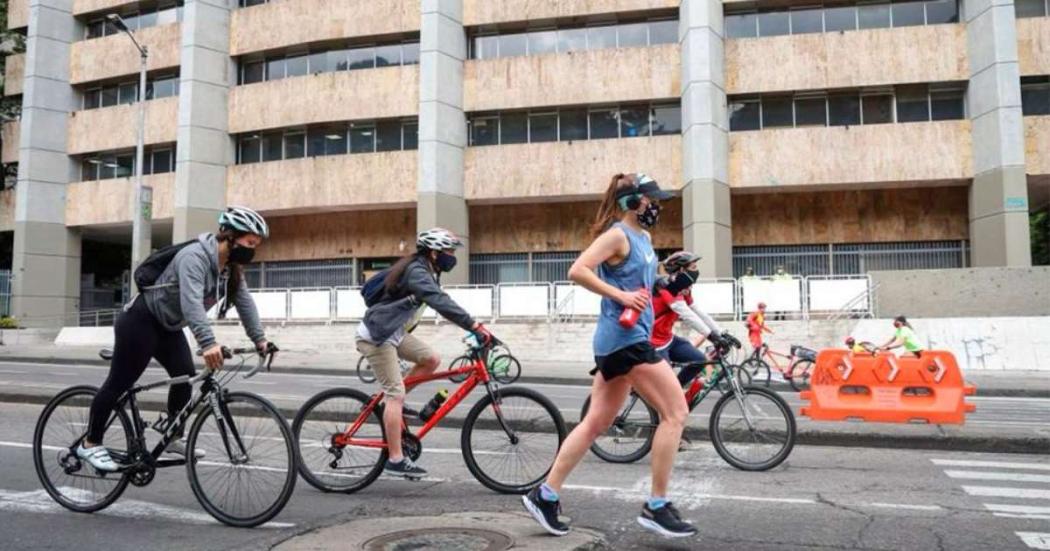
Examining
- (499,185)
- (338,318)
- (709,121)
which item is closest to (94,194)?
(338,318)

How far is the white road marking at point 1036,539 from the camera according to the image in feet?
13.9

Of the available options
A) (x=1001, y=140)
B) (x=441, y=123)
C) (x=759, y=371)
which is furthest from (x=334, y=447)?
(x=1001, y=140)

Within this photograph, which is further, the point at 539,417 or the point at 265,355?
the point at 539,417

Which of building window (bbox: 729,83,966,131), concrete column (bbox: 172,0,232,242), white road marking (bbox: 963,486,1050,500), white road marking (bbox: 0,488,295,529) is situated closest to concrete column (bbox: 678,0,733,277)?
building window (bbox: 729,83,966,131)

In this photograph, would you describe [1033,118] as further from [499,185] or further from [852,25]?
[499,185]

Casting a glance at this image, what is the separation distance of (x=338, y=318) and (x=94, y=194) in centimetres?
1501

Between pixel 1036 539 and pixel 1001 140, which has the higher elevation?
pixel 1001 140

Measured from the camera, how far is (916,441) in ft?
24.6

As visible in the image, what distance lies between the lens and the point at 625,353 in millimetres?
4184

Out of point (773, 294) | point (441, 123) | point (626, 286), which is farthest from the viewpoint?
point (441, 123)

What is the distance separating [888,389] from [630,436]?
143 inches

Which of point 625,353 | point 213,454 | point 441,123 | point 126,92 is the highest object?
point 126,92

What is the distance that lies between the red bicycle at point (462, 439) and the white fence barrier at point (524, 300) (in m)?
16.5

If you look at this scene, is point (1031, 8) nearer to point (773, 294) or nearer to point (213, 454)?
point (773, 294)
